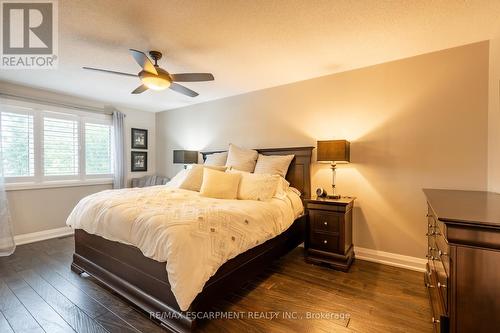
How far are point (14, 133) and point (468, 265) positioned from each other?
17.6 ft

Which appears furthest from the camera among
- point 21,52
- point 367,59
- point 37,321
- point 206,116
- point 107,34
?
point 206,116

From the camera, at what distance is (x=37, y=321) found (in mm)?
1763

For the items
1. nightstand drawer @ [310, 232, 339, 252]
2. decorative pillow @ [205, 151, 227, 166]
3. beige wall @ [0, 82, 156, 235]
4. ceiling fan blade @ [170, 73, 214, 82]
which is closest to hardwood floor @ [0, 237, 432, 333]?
nightstand drawer @ [310, 232, 339, 252]

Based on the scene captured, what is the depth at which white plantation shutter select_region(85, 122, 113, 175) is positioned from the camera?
14.2 feet

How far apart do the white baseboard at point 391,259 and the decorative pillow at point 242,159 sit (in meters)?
1.88

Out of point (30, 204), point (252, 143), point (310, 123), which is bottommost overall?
point (30, 204)

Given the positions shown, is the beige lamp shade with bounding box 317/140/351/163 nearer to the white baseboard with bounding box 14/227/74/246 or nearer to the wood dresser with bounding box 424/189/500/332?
the wood dresser with bounding box 424/189/500/332

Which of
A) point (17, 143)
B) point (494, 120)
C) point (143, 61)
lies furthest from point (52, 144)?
point (494, 120)

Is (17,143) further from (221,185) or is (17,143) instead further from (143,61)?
(221,185)

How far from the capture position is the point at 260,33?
2.16 meters

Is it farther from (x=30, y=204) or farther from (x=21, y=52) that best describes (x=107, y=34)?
(x=30, y=204)

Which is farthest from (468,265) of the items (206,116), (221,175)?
(206,116)

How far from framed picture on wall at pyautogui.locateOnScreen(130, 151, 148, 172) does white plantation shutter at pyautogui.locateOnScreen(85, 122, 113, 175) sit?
1.55 ft
